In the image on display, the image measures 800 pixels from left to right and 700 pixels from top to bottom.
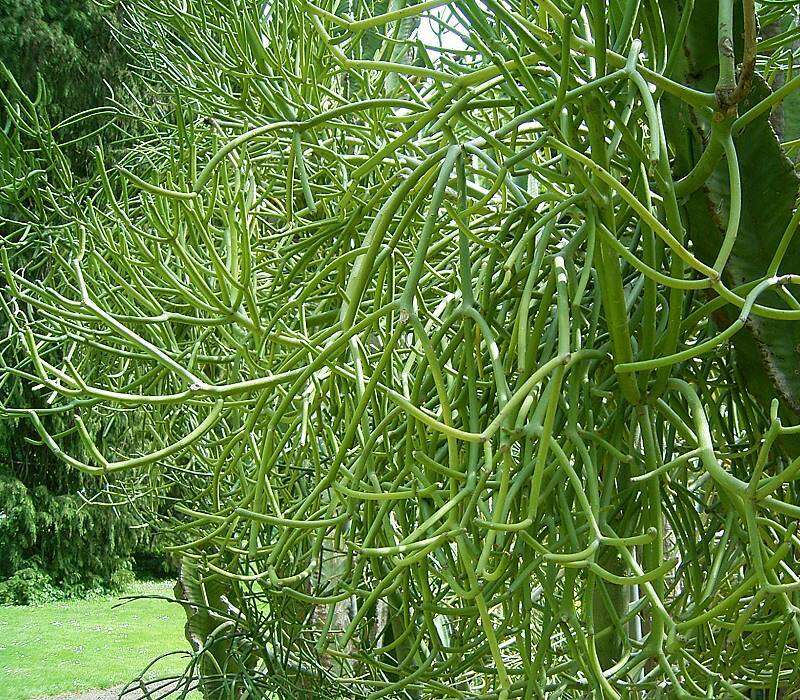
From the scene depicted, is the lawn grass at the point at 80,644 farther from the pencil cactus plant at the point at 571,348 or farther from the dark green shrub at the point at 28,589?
the pencil cactus plant at the point at 571,348

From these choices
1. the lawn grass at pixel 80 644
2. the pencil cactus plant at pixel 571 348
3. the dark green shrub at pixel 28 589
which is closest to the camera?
the pencil cactus plant at pixel 571 348

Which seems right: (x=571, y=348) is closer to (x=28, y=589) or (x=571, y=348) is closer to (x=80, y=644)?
(x=80, y=644)

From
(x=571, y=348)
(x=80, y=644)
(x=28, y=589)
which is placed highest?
(x=571, y=348)

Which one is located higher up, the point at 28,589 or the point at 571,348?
the point at 571,348

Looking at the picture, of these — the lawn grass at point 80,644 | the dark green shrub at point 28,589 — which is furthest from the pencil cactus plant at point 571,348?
the dark green shrub at point 28,589

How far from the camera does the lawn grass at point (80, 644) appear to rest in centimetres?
375

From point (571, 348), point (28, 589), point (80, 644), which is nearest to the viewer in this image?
point (571, 348)

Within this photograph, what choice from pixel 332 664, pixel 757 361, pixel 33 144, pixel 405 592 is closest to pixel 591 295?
pixel 757 361

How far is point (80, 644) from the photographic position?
13.8ft

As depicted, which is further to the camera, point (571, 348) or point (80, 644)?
point (80, 644)

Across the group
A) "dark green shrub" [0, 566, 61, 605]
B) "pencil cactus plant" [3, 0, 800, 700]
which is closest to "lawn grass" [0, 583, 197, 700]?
"dark green shrub" [0, 566, 61, 605]

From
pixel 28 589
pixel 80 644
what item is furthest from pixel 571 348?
pixel 28 589

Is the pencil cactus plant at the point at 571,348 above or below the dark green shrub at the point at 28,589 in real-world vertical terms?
above

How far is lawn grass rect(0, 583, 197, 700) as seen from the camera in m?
3.75
